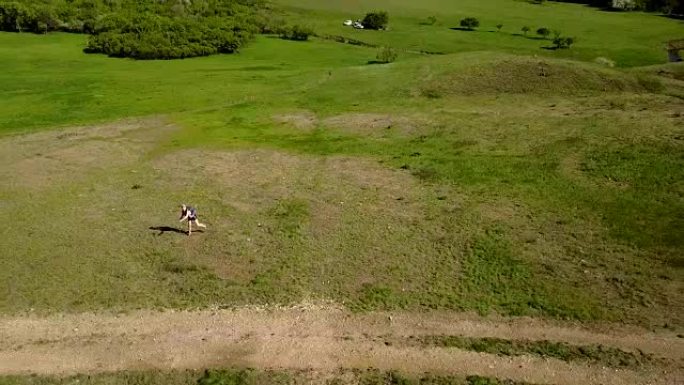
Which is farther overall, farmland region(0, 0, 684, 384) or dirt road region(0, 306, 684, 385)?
farmland region(0, 0, 684, 384)

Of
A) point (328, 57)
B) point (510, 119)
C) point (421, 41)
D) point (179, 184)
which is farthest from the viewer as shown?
point (421, 41)

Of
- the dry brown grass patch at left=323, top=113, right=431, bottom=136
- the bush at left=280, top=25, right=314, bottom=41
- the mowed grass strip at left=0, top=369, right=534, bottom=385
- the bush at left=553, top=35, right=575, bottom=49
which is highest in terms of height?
the bush at left=553, top=35, right=575, bottom=49

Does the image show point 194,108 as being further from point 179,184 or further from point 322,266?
point 322,266

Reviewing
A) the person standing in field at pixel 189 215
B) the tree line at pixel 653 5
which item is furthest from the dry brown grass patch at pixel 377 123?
the tree line at pixel 653 5

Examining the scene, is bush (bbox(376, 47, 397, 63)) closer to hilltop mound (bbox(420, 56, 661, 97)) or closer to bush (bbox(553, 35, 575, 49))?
hilltop mound (bbox(420, 56, 661, 97))

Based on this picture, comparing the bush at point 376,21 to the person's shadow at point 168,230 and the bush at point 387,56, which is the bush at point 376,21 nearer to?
the bush at point 387,56

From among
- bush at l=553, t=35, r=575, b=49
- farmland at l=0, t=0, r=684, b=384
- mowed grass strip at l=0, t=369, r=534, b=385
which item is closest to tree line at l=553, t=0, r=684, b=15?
bush at l=553, t=35, r=575, b=49

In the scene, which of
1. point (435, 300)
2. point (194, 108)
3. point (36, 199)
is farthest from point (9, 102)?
point (435, 300)
